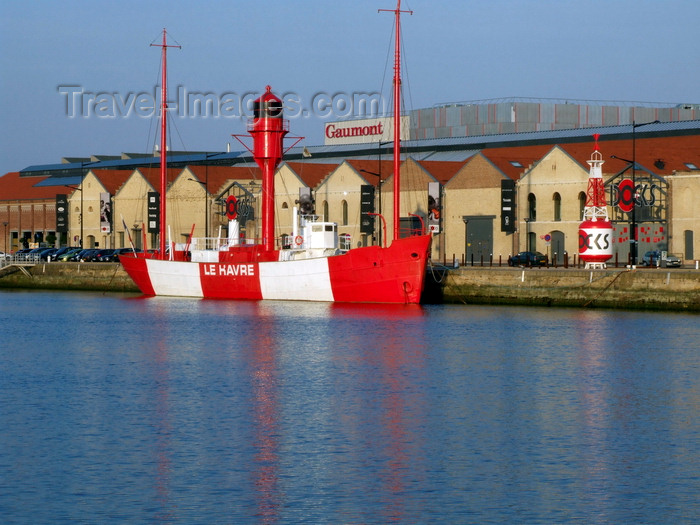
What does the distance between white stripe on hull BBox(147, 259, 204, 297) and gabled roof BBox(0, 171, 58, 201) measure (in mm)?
66897

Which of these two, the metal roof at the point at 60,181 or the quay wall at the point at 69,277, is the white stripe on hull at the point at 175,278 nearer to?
the quay wall at the point at 69,277

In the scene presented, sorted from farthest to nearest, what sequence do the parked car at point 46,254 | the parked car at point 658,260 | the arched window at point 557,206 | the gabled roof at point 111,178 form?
1. the gabled roof at point 111,178
2. the parked car at point 46,254
3. the arched window at point 557,206
4. the parked car at point 658,260

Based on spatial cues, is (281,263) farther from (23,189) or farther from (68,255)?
(23,189)

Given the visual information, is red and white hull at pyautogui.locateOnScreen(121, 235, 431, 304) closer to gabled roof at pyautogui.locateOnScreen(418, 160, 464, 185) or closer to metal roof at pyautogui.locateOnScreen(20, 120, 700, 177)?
gabled roof at pyautogui.locateOnScreen(418, 160, 464, 185)

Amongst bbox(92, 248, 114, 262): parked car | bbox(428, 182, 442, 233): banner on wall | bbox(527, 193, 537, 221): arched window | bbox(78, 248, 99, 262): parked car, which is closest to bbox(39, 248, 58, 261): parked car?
bbox(78, 248, 99, 262): parked car

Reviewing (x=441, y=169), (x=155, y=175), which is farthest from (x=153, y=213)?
(x=441, y=169)

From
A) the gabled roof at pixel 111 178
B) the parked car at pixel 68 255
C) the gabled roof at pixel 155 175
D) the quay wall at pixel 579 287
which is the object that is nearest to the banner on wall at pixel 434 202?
the quay wall at pixel 579 287

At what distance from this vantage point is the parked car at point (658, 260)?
74562mm

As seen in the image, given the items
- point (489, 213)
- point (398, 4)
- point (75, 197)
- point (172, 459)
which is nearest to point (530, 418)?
point (172, 459)

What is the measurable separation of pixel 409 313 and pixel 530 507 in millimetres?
40057

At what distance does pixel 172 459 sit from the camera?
25.5 m

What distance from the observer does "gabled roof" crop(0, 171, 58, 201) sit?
146900 millimetres

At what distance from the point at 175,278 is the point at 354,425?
169 ft

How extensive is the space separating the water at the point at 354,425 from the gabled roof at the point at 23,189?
317 ft
